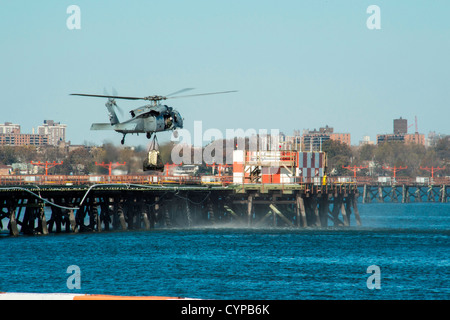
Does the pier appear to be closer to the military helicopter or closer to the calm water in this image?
the calm water

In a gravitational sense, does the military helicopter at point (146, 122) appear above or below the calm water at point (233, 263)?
above

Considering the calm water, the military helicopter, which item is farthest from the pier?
the military helicopter

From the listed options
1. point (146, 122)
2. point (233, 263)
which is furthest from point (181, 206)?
point (146, 122)

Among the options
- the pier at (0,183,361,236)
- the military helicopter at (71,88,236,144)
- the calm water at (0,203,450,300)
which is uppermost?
the military helicopter at (71,88,236,144)

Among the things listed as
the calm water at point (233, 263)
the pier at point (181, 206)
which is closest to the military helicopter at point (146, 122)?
the calm water at point (233, 263)

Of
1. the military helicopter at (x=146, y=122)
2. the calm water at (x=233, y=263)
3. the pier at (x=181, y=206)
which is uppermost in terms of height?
the military helicopter at (x=146, y=122)

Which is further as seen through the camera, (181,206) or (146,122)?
(181,206)

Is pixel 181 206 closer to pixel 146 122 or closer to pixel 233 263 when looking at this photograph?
pixel 233 263

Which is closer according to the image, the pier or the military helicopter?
the military helicopter

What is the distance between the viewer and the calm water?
39875 mm

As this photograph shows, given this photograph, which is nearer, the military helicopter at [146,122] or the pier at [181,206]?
the military helicopter at [146,122]

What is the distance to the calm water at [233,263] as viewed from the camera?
39875 mm

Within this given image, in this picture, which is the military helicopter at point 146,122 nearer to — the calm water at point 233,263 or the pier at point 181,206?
the calm water at point 233,263

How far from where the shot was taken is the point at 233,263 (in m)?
49.4
